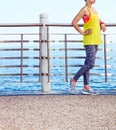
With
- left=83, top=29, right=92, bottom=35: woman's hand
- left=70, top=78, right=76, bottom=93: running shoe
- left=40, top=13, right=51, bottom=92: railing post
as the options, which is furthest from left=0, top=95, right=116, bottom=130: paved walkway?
left=83, top=29, right=92, bottom=35: woman's hand

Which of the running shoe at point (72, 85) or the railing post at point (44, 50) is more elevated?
the railing post at point (44, 50)

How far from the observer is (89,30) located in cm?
518

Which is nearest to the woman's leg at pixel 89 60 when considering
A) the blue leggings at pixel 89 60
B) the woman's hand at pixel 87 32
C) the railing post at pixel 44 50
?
the blue leggings at pixel 89 60

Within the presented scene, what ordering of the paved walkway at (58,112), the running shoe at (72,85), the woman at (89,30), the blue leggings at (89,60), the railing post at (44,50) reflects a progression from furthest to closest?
the railing post at (44,50)
the running shoe at (72,85)
the blue leggings at (89,60)
the woman at (89,30)
the paved walkway at (58,112)

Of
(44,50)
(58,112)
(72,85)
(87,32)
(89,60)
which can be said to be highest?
(87,32)

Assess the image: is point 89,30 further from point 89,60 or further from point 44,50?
point 44,50

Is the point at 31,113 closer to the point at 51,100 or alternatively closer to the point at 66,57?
the point at 51,100

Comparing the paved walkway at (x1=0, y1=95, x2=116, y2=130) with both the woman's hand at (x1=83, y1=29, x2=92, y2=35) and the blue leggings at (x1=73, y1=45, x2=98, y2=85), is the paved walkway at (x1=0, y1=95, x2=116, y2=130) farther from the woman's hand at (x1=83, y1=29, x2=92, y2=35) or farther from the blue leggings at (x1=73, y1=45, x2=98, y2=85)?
the woman's hand at (x1=83, y1=29, x2=92, y2=35)

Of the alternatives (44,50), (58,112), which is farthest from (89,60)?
(58,112)

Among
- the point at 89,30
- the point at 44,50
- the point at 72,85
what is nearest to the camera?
the point at 89,30

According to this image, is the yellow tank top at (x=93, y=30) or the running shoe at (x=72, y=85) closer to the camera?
the yellow tank top at (x=93, y=30)

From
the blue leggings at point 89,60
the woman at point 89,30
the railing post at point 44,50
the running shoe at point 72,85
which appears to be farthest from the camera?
the railing post at point 44,50

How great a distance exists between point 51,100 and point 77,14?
113cm

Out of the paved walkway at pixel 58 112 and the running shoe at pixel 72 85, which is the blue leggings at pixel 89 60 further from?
the paved walkway at pixel 58 112
